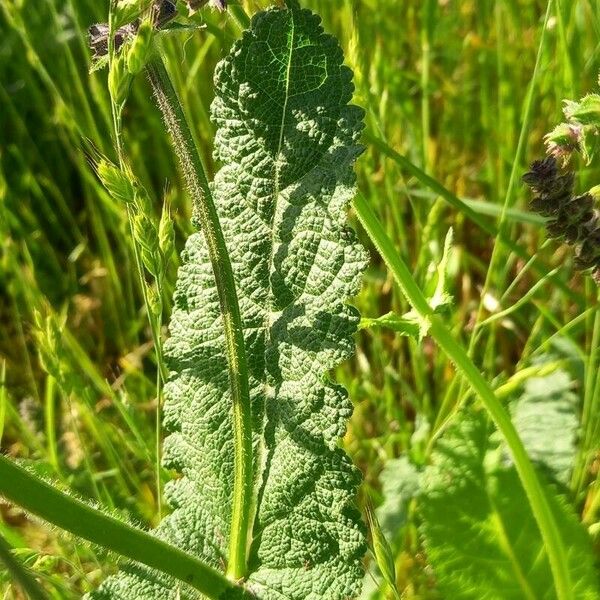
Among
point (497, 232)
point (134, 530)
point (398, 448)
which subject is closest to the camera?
point (134, 530)

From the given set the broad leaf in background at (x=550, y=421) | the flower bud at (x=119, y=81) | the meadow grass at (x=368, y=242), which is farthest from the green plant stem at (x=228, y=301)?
the broad leaf in background at (x=550, y=421)

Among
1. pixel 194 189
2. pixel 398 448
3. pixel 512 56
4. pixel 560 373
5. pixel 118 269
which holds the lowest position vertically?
pixel 398 448

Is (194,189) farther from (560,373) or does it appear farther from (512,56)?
(512,56)

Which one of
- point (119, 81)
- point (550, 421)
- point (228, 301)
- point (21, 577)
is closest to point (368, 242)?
point (550, 421)

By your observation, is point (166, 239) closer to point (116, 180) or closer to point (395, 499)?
point (116, 180)

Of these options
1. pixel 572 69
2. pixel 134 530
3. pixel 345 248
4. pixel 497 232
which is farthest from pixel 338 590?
pixel 572 69

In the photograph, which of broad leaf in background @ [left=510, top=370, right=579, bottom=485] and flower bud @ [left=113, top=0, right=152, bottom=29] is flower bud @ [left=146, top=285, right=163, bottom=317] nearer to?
flower bud @ [left=113, top=0, right=152, bottom=29]

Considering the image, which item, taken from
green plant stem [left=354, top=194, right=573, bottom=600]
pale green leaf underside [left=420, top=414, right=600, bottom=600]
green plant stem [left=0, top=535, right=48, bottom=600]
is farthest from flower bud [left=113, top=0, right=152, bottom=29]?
pale green leaf underside [left=420, top=414, right=600, bottom=600]
